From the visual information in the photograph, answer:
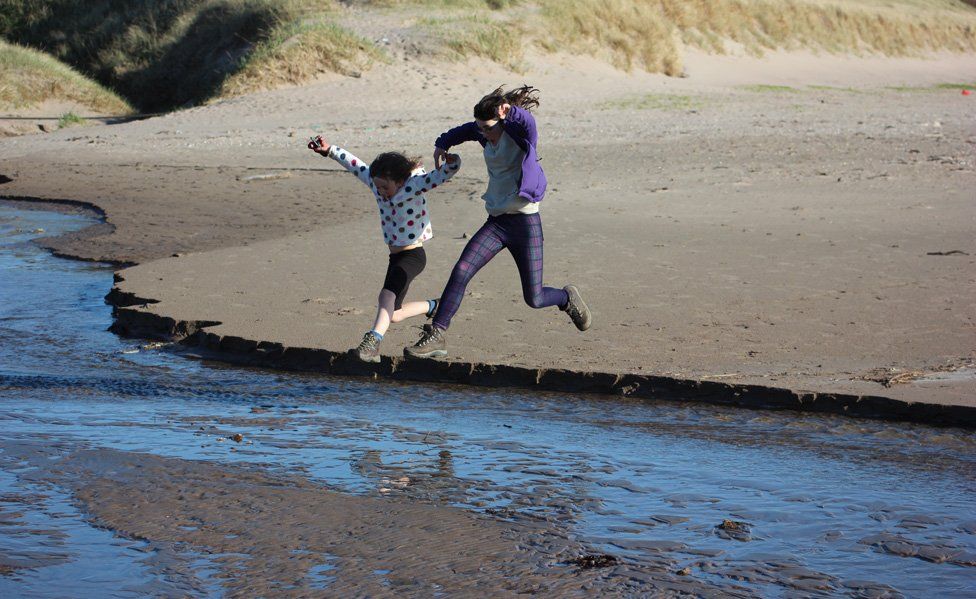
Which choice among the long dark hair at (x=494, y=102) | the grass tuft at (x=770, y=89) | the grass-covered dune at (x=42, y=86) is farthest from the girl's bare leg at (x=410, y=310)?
the grass-covered dune at (x=42, y=86)

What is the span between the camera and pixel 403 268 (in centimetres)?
636

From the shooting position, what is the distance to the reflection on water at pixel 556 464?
4.06m

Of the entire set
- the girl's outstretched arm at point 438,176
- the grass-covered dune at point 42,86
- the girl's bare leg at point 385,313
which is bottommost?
the girl's bare leg at point 385,313

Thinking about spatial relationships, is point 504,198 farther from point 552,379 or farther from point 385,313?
point 552,379

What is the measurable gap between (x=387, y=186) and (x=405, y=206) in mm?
156

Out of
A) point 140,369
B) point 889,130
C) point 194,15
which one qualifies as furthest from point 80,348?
point 194,15

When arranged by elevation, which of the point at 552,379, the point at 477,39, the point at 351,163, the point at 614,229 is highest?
the point at 477,39

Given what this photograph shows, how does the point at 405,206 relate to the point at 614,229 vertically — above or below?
below

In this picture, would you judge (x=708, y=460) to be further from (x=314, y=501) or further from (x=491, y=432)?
(x=314, y=501)

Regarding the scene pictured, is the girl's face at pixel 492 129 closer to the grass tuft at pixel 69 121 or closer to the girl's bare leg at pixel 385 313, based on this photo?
the girl's bare leg at pixel 385 313

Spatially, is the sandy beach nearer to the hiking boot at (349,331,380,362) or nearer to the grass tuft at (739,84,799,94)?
the hiking boot at (349,331,380,362)

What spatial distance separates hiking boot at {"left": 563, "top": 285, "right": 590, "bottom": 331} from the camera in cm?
679

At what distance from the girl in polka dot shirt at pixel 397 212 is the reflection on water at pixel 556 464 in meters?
0.42

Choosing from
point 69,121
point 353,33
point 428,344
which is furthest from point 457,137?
point 353,33
